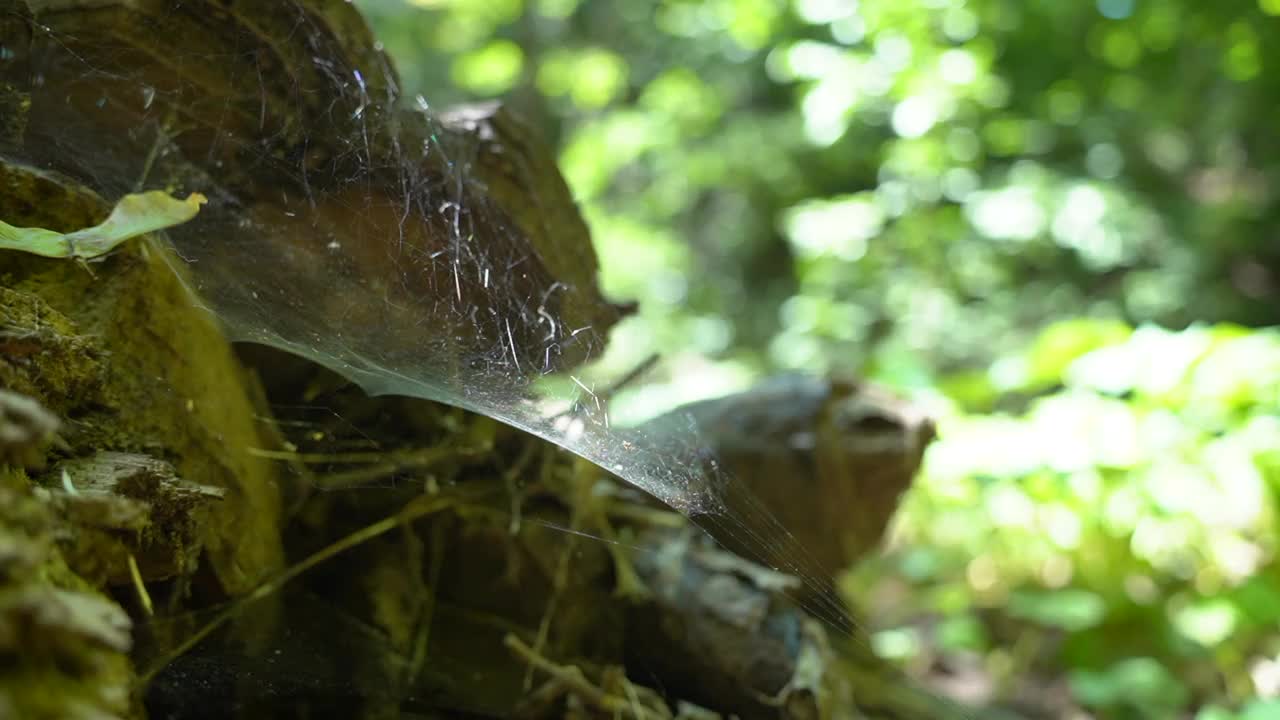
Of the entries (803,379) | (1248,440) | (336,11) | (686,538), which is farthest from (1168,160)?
(336,11)

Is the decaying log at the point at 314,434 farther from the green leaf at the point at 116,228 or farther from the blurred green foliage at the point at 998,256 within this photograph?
the blurred green foliage at the point at 998,256

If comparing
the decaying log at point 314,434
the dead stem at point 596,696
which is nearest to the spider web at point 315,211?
the decaying log at point 314,434

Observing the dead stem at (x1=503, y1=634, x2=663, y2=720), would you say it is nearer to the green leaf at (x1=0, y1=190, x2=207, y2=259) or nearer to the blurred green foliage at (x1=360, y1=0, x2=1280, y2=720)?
the blurred green foliage at (x1=360, y1=0, x2=1280, y2=720)

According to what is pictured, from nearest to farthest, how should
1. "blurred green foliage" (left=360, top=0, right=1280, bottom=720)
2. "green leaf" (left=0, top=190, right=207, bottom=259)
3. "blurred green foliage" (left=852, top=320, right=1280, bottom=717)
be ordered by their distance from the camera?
"green leaf" (left=0, top=190, right=207, bottom=259), "blurred green foliage" (left=852, top=320, right=1280, bottom=717), "blurred green foliage" (left=360, top=0, right=1280, bottom=720)

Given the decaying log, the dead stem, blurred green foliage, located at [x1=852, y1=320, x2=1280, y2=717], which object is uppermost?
blurred green foliage, located at [x1=852, y1=320, x2=1280, y2=717]

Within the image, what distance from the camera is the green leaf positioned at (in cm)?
100

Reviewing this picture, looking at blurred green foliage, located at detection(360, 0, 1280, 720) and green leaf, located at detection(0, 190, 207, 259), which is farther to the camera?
blurred green foliage, located at detection(360, 0, 1280, 720)

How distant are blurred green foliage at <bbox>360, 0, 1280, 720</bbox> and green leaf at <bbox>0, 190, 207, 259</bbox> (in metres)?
0.87

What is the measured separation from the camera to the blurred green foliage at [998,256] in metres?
3.44

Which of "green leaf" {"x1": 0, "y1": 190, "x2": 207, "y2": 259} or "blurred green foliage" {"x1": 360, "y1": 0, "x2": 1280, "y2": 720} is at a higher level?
"blurred green foliage" {"x1": 360, "y1": 0, "x2": 1280, "y2": 720}

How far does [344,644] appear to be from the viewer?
1181mm

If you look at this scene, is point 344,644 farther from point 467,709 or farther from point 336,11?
point 336,11

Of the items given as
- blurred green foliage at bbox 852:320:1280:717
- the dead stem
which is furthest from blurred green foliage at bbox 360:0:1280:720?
the dead stem

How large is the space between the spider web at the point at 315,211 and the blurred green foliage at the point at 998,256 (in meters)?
0.46
